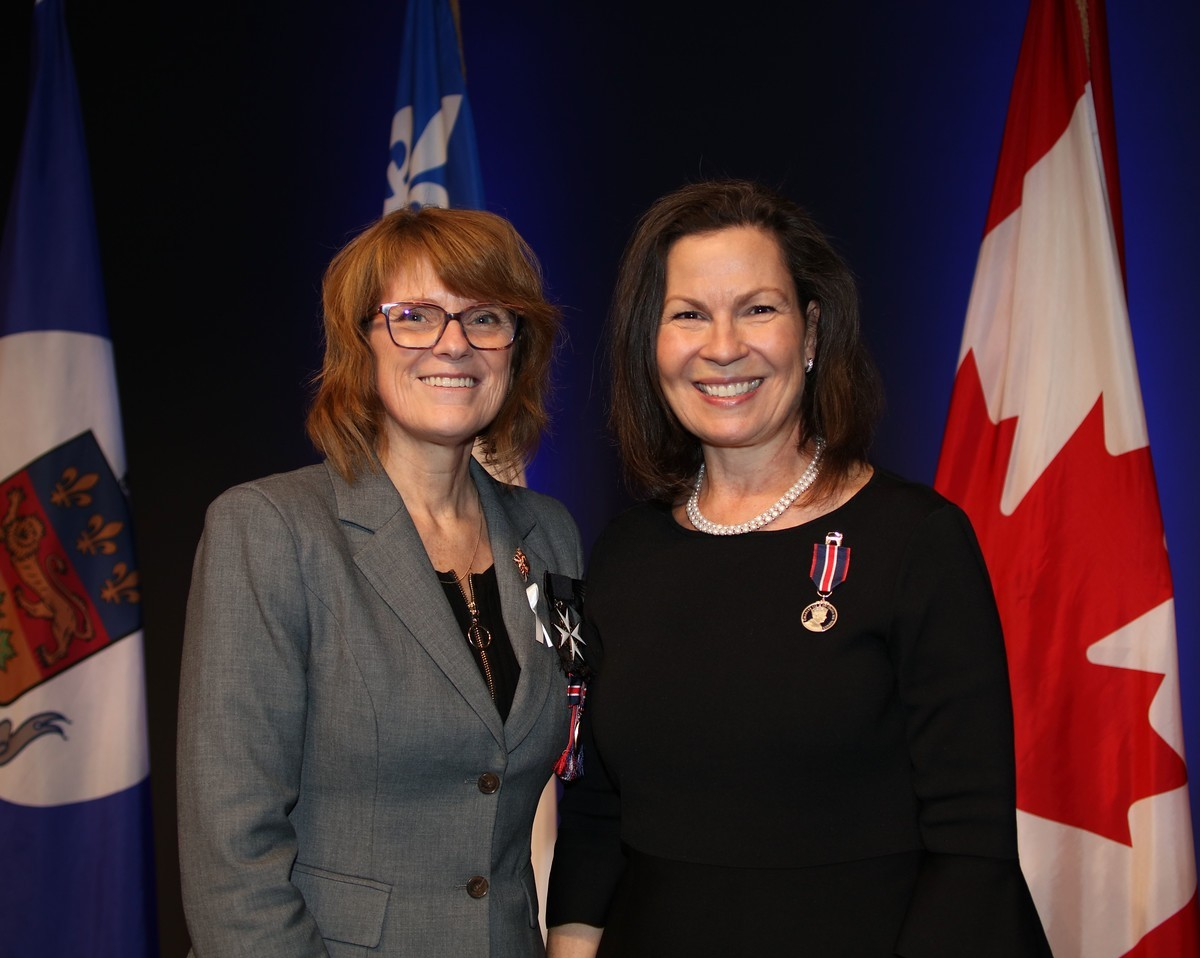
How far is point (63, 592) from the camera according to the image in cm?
291

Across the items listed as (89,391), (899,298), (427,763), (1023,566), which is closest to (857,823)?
(427,763)

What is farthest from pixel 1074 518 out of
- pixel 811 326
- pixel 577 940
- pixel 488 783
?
pixel 488 783

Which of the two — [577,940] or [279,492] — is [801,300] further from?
[577,940]

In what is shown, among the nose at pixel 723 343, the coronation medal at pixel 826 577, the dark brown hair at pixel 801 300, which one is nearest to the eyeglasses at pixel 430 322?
the dark brown hair at pixel 801 300

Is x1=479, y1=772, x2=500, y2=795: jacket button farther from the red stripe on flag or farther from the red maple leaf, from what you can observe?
the red stripe on flag

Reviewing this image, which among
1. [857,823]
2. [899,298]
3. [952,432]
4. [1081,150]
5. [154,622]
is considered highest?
[1081,150]

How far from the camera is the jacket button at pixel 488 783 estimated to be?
1.67 metres

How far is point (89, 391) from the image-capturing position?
9.89 feet

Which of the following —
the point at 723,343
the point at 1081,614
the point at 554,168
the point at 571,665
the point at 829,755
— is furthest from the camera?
the point at 554,168

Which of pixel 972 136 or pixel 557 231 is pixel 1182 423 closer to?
pixel 972 136

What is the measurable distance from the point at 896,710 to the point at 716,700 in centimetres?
25

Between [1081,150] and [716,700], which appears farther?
[1081,150]

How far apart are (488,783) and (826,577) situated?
0.57m

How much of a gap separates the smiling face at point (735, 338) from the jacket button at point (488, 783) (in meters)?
0.61
